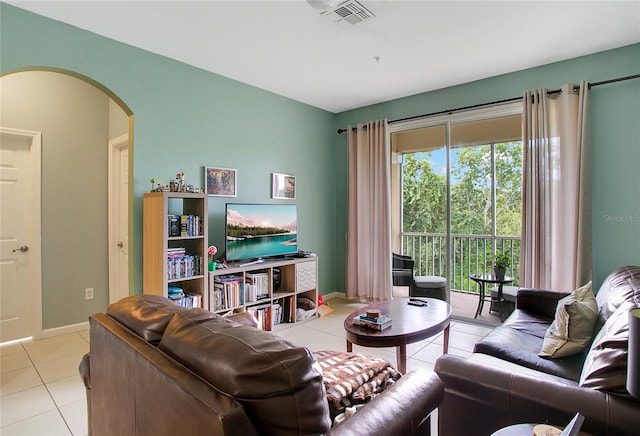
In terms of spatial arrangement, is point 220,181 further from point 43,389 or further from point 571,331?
point 571,331

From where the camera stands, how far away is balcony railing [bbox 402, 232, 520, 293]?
4391mm

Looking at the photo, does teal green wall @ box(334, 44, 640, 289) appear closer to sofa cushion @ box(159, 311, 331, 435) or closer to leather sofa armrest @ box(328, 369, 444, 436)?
leather sofa armrest @ box(328, 369, 444, 436)

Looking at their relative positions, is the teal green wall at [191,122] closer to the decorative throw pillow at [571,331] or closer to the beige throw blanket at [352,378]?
the beige throw blanket at [352,378]

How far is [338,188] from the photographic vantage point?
16.8 feet

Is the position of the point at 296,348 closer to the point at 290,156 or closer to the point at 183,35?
the point at 183,35

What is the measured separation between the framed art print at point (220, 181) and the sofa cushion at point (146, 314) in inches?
83.5

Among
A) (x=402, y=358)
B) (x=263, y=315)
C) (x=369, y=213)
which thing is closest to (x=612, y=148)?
(x=369, y=213)

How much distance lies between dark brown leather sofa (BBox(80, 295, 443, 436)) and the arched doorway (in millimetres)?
2546

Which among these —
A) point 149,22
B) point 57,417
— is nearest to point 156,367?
point 57,417

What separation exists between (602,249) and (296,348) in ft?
11.2

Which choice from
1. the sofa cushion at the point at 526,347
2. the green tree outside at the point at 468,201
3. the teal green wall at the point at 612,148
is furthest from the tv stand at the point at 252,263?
the teal green wall at the point at 612,148

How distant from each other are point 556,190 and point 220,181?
3.29 m

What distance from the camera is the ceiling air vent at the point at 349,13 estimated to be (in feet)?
7.78

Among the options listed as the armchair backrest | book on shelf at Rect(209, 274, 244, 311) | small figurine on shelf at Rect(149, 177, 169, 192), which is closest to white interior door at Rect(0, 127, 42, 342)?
small figurine on shelf at Rect(149, 177, 169, 192)
